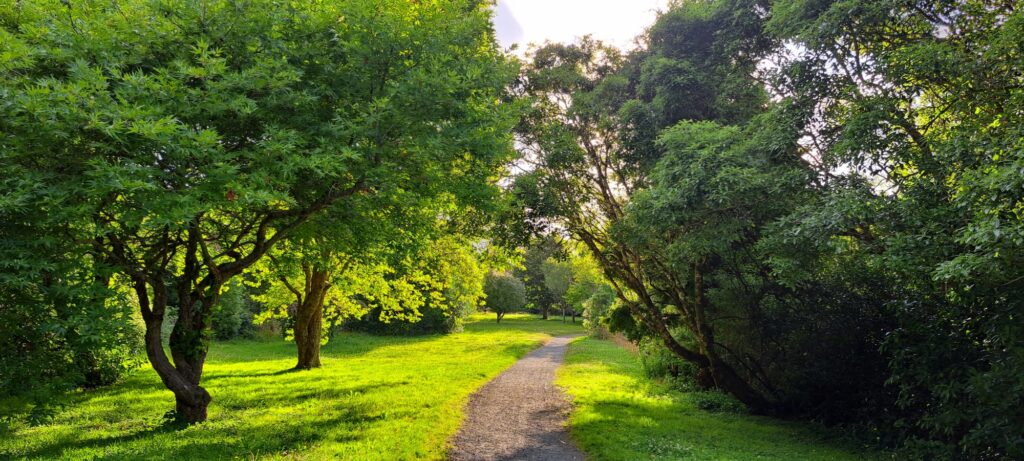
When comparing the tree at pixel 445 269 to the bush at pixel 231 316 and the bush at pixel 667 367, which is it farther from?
the bush at pixel 231 316

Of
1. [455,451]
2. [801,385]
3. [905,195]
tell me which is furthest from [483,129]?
[801,385]

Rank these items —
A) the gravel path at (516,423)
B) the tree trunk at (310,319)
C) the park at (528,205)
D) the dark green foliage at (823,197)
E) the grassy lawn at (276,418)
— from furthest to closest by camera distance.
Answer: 1. the tree trunk at (310,319)
2. the gravel path at (516,423)
3. the grassy lawn at (276,418)
4. the dark green foliage at (823,197)
5. the park at (528,205)

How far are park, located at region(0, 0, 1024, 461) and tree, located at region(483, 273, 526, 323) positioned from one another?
41411 mm

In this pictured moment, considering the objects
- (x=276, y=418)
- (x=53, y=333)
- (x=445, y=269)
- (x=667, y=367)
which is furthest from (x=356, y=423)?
(x=667, y=367)

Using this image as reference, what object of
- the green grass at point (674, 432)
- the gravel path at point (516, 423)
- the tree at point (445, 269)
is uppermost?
the tree at point (445, 269)

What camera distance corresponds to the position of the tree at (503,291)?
58688 millimetres

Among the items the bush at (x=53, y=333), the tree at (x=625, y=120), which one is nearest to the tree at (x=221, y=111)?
the bush at (x=53, y=333)

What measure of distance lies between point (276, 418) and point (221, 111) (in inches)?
273

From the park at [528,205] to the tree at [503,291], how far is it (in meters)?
41.4

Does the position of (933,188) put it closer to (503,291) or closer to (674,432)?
(674,432)

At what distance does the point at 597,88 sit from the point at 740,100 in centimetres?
402

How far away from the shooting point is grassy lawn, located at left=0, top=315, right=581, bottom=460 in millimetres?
8352

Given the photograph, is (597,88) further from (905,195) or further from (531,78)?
(905,195)

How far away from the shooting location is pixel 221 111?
6.78 meters
